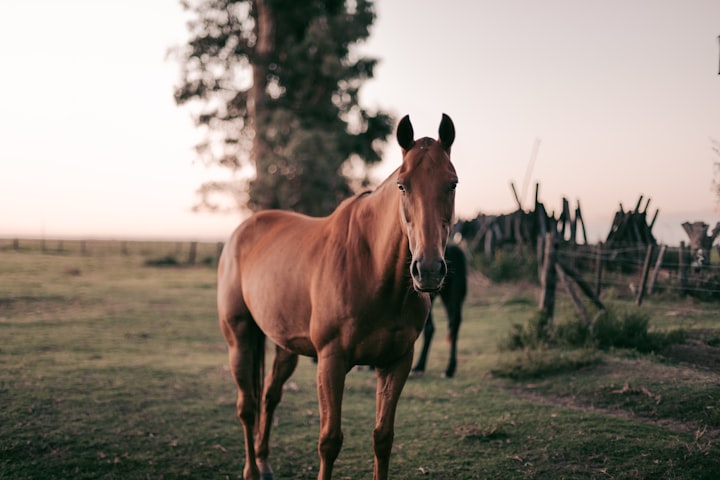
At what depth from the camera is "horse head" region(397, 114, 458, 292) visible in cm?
232

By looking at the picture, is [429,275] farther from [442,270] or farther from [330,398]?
[330,398]

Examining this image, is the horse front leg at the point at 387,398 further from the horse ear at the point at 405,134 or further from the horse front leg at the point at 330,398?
the horse ear at the point at 405,134

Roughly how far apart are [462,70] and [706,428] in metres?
6.42

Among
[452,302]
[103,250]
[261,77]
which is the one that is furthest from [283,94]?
[103,250]

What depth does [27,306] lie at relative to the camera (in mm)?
10664

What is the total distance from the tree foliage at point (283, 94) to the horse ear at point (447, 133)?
40.2 feet

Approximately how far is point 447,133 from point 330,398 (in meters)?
1.63

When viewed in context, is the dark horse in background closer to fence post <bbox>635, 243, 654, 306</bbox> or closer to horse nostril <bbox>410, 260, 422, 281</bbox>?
fence post <bbox>635, 243, 654, 306</bbox>

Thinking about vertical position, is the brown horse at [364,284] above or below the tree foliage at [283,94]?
below

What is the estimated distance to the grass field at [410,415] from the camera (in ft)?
12.0

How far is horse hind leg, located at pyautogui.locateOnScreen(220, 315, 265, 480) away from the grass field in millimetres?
391

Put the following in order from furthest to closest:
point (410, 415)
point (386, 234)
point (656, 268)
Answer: point (656, 268) < point (410, 415) < point (386, 234)

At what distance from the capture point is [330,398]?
9.62 feet

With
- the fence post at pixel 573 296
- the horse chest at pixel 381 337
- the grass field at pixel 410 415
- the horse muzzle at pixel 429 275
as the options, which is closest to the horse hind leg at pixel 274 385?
the grass field at pixel 410 415
